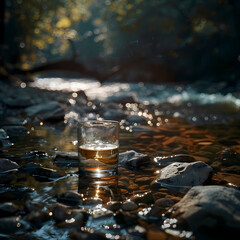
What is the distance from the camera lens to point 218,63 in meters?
25.1

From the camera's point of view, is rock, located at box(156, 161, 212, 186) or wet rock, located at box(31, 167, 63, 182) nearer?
rock, located at box(156, 161, 212, 186)

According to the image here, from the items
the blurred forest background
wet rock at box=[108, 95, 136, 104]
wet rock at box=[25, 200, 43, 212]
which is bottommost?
wet rock at box=[25, 200, 43, 212]

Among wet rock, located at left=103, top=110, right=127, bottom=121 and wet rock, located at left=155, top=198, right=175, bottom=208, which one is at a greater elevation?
wet rock, located at left=103, top=110, right=127, bottom=121

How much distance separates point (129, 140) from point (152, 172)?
1576 millimetres

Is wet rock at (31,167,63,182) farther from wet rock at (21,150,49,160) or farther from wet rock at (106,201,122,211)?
wet rock at (106,201,122,211)

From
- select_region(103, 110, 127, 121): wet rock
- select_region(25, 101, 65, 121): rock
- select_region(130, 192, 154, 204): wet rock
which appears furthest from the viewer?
select_region(103, 110, 127, 121): wet rock

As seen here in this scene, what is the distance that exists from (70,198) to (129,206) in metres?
0.41

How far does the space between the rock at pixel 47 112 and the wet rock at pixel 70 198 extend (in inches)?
161

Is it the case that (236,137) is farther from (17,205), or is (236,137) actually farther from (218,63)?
(218,63)

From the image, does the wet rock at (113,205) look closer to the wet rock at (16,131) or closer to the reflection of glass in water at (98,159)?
the reflection of glass in water at (98,159)

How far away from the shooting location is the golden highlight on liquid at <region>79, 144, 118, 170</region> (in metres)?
A: 2.60

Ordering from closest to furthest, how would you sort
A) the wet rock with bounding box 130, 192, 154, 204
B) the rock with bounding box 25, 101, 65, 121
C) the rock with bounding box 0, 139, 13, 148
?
1. the wet rock with bounding box 130, 192, 154, 204
2. the rock with bounding box 0, 139, 13, 148
3. the rock with bounding box 25, 101, 65, 121

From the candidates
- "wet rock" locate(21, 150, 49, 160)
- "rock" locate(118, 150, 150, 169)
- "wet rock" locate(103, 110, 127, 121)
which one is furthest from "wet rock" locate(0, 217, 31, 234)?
"wet rock" locate(103, 110, 127, 121)

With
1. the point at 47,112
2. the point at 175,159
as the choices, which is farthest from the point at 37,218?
the point at 47,112
